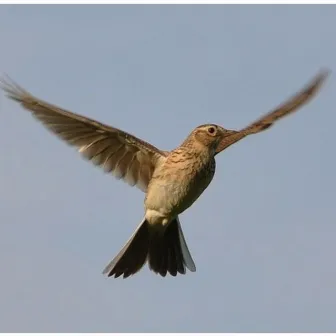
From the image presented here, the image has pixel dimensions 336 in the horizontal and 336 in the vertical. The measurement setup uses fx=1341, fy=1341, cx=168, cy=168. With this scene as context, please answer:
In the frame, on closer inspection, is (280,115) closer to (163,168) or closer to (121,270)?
(163,168)

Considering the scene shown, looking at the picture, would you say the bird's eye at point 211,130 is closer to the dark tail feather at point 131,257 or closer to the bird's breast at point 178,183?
the bird's breast at point 178,183

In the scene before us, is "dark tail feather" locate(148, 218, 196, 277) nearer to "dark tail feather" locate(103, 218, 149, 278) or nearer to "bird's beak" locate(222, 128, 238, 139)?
"dark tail feather" locate(103, 218, 149, 278)

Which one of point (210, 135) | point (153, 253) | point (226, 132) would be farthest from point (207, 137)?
point (153, 253)

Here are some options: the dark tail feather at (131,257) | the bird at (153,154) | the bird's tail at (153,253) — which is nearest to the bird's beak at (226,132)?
the bird at (153,154)

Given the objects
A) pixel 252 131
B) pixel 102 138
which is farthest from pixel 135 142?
pixel 252 131

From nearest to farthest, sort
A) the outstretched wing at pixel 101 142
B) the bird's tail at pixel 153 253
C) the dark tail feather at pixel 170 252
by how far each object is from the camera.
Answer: the outstretched wing at pixel 101 142 < the bird's tail at pixel 153 253 < the dark tail feather at pixel 170 252

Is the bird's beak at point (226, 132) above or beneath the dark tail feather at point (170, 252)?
above
